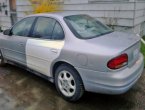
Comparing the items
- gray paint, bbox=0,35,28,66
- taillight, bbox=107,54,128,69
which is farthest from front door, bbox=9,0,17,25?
taillight, bbox=107,54,128,69

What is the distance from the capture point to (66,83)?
12.1 feet

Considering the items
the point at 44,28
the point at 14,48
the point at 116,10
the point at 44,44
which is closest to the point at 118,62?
the point at 44,44

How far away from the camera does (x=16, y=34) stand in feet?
15.8

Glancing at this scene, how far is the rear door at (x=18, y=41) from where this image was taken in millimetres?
4500

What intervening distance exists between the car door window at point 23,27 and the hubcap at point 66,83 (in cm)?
135

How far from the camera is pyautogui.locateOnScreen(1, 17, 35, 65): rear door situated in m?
4.50

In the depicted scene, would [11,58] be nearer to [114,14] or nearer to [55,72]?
[55,72]

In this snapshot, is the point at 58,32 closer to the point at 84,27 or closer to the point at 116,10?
the point at 84,27

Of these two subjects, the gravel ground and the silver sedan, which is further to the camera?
the gravel ground

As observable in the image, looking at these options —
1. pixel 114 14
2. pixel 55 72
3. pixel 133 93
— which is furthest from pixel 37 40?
pixel 114 14

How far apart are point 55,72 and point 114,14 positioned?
12.6ft

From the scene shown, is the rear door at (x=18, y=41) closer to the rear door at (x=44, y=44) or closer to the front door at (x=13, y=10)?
the rear door at (x=44, y=44)

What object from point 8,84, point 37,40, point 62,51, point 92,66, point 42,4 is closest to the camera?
point 92,66

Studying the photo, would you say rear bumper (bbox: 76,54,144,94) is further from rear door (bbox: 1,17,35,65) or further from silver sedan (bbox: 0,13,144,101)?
rear door (bbox: 1,17,35,65)
